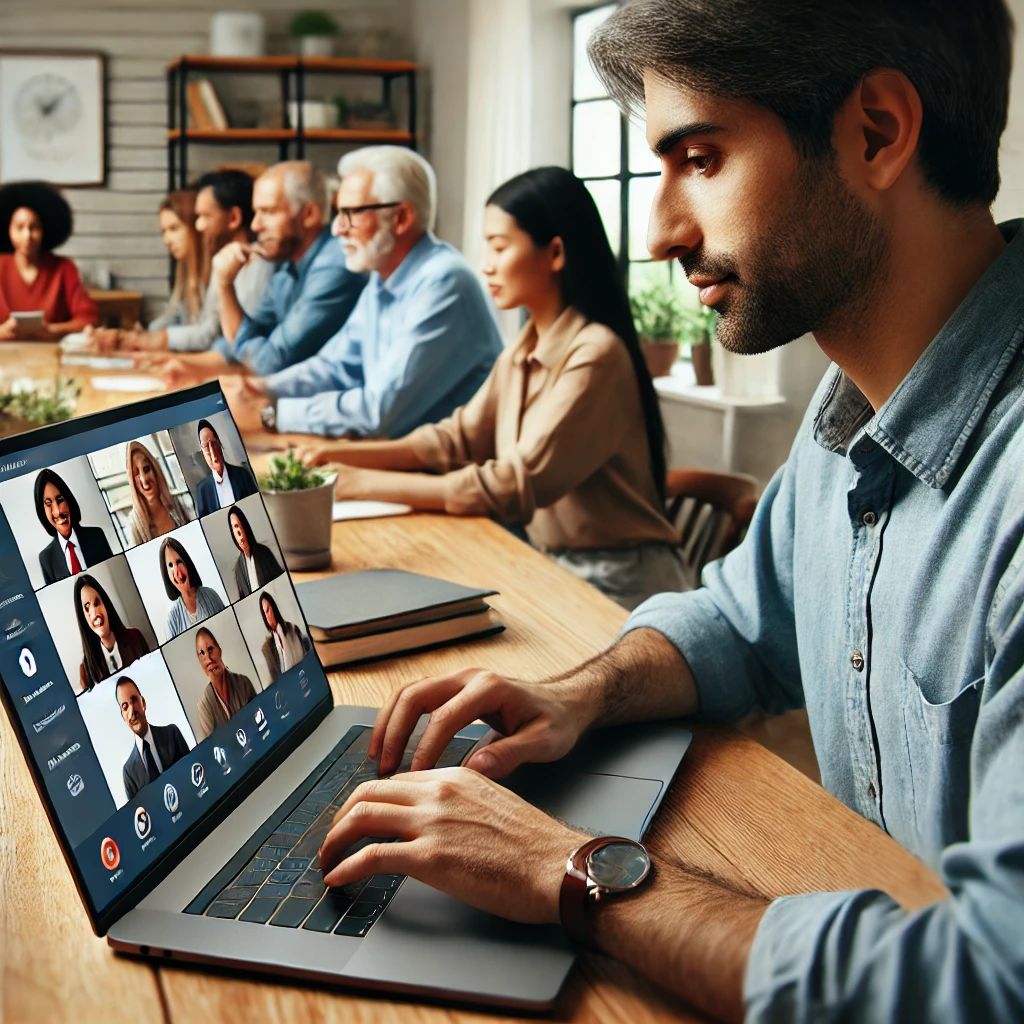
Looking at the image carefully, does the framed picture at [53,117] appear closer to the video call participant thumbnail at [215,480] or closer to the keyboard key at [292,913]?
the video call participant thumbnail at [215,480]

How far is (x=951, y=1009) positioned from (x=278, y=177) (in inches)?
133

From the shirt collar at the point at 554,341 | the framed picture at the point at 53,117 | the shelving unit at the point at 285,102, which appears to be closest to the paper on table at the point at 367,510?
the shirt collar at the point at 554,341

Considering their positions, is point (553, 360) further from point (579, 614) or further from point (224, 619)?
point (224, 619)

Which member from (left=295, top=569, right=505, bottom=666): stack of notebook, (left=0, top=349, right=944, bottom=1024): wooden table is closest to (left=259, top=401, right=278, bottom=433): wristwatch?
(left=295, top=569, right=505, bottom=666): stack of notebook

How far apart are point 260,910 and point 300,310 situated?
2.77 meters

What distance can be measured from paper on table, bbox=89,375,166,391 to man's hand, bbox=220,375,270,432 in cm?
22

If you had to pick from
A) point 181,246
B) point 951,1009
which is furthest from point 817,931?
point 181,246

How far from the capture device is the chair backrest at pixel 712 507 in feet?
6.81

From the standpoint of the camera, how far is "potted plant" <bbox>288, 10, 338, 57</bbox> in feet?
14.3

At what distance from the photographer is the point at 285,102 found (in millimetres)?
4398

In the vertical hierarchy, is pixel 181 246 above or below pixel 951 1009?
above

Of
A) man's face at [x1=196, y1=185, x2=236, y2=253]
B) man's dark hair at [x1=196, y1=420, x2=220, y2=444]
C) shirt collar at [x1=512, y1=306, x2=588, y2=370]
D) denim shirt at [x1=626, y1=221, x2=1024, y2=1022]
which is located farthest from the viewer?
man's face at [x1=196, y1=185, x2=236, y2=253]

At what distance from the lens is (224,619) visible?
30.8 inches

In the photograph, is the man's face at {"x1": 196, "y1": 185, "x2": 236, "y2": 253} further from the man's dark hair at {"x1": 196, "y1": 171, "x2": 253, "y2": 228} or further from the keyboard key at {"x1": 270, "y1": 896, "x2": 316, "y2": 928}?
the keyboard key at {"x1": 270, "y1": 896, "x2": 316, "y2": 928}
